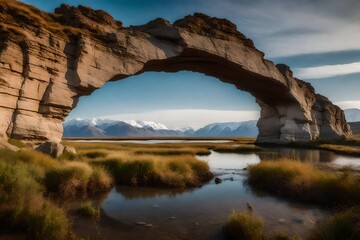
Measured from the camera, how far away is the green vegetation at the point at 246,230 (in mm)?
7352

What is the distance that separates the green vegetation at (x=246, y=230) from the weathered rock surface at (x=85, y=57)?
16.9m

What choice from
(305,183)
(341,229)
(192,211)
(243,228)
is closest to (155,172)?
(192,211)

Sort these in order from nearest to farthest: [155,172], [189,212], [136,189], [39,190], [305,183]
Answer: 1. [189,212]
2. [39,190]
3. [305,183]
4. [136,189]
5. [155,172]

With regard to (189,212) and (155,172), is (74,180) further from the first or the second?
(189,212)

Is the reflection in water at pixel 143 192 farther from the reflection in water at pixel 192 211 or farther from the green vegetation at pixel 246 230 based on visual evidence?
the green vegetation at pixel 246 230

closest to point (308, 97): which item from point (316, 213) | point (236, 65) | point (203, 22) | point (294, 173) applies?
point (236, 65)

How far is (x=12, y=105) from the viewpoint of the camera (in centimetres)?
2011

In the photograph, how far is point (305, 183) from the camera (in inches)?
513

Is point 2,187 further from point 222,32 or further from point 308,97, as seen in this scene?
point 308,97

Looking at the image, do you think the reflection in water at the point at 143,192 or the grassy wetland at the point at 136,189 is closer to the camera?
the grassy wetland at the point at 136,189

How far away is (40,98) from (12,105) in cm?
224

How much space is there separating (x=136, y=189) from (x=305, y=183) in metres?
7.50

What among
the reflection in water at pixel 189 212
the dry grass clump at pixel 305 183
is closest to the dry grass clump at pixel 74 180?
the reflection in water at pixel 189 212

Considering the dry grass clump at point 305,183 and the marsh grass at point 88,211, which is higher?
the dry grass clump at point 305,183
